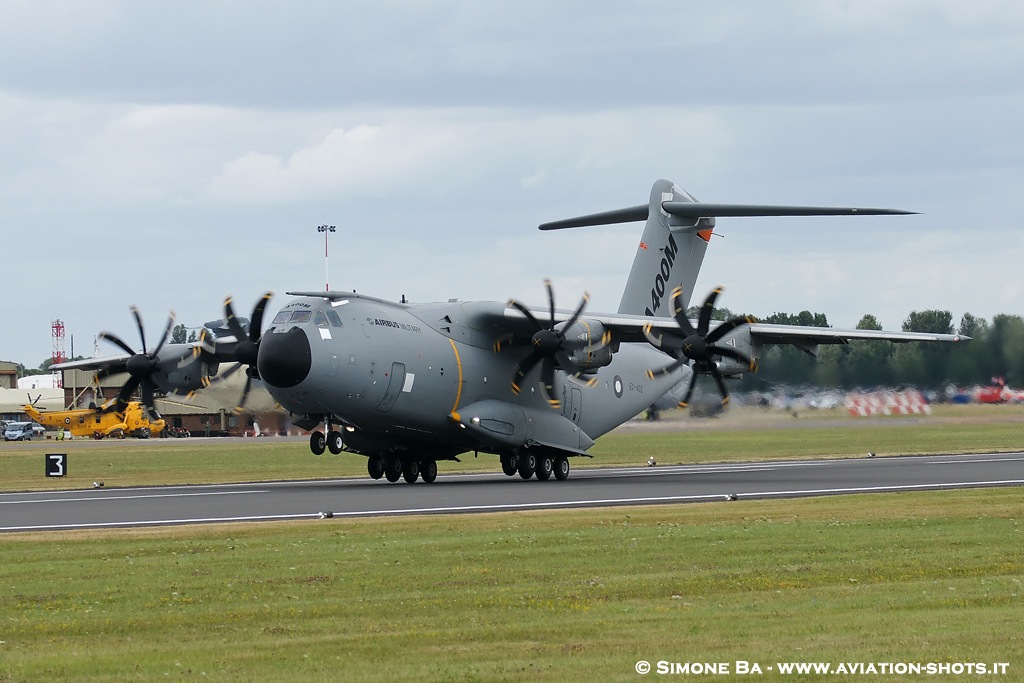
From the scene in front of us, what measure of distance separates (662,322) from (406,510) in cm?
1035

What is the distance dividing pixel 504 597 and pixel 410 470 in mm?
21863

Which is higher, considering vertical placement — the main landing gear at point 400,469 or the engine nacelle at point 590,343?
the engine nacelle at point 590,343

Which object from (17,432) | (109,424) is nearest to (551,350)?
(109,424)

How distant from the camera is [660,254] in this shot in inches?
1603

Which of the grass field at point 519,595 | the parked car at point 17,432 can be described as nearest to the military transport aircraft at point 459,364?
the grass field at point 519,595

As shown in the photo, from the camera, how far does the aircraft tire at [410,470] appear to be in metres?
35.4

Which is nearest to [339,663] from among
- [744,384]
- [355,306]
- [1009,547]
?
[1009,547]

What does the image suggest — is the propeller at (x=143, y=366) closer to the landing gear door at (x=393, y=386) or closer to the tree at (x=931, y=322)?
the landing gear door at (x=393, y=386)

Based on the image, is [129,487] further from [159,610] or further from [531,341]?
[159,610]

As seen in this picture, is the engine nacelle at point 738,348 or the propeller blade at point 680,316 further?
the engine nacelle at point 738,348

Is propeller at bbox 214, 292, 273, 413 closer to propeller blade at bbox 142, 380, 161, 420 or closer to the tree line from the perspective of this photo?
propeller blade at bbox 142, 380, 161, 420

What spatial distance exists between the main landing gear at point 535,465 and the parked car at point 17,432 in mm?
77297

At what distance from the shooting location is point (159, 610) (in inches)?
522

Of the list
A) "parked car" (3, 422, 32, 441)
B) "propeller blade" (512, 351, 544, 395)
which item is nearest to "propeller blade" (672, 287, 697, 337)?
"propeller blade" (512, 351, 544, 395)
